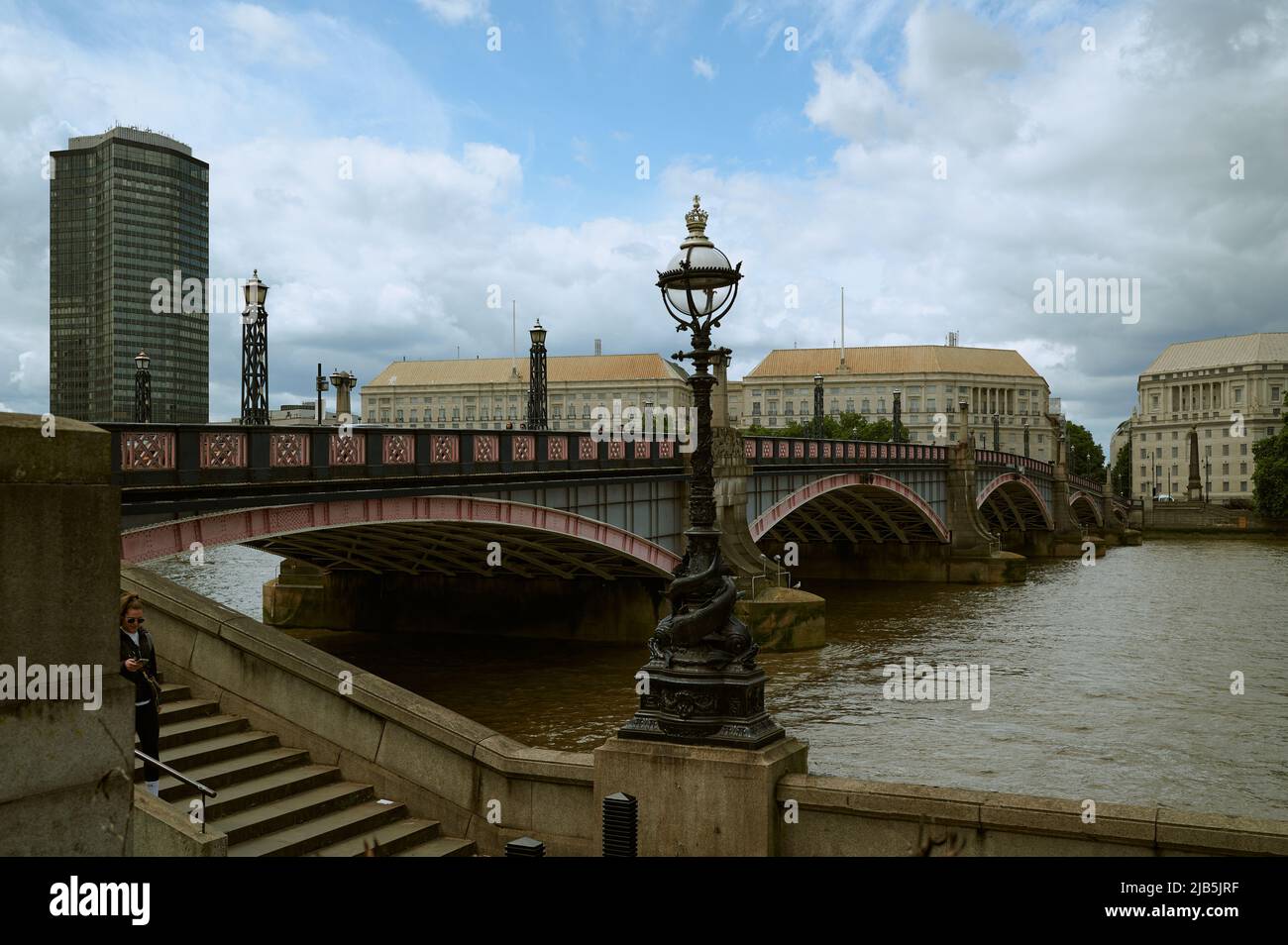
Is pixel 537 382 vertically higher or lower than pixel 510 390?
lower

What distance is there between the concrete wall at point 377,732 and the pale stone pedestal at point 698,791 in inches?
17.3

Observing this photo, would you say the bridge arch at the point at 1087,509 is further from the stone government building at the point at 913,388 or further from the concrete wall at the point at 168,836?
the concrete wall at the point at 168,836

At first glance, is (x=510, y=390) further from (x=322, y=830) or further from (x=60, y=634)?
(x=60, y=634)

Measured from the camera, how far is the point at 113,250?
3175 centimetres

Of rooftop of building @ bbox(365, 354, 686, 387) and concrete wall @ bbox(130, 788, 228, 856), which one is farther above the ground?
rooftop of building @ bbox(365, 354, 686, 387)

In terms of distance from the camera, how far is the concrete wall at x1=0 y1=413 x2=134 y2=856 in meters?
3.82

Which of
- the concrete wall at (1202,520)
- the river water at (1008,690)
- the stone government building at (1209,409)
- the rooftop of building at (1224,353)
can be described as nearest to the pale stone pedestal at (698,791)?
the river water at (1008,690)

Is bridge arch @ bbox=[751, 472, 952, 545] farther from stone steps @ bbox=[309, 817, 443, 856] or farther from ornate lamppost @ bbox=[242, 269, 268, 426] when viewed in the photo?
stone steps @ bbox=[309, 817, 443, 856]

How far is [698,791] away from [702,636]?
119 cm

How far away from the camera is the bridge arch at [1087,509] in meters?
88.3

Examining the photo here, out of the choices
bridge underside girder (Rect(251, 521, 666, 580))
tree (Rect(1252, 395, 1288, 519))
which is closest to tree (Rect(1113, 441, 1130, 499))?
tree (Rect(1252, 395, 1288, 519))

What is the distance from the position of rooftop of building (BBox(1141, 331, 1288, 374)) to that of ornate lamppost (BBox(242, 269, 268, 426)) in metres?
143

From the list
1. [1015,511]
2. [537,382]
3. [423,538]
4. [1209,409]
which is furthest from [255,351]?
[1209,409]
